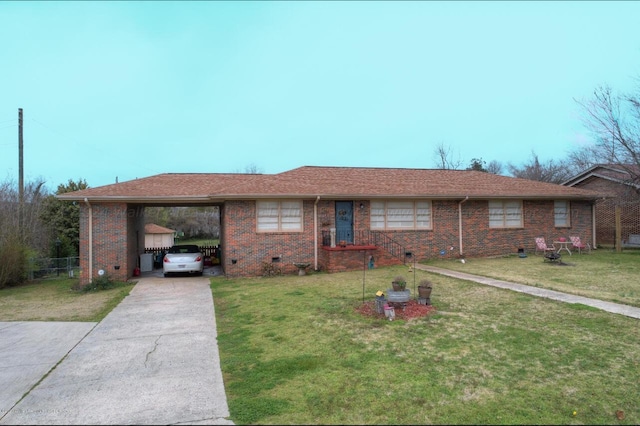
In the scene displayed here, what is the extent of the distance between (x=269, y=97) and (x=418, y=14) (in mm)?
14980

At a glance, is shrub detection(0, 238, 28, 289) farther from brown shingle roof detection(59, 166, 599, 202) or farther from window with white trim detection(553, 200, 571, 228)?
window with white trim detection(553, 200, 571, 228)

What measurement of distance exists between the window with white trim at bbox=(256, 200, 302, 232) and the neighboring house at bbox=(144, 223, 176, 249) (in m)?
17.9

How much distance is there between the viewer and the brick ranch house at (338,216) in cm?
1349

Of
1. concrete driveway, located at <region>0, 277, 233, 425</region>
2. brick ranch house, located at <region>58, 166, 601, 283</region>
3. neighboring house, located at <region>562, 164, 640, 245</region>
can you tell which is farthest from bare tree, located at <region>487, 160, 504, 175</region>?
concrete driveway, located at <region>0, 277, 233, 425</region>

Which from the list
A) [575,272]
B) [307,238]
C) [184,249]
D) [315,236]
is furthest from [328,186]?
[575,272]

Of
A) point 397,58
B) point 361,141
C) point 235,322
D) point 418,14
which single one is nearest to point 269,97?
point 397,58

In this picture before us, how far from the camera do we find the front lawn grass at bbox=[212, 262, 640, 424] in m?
3.65

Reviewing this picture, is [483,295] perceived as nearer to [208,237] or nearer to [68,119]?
[68,119]

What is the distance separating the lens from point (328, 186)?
1494 cm

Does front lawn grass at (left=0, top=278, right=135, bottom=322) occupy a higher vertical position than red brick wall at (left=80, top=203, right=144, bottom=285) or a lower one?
lower

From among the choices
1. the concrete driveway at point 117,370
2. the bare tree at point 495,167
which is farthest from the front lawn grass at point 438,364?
the bare tree at point 495,167

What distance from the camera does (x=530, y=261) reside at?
46.8ft

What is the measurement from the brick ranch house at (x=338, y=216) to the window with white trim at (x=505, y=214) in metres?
0.04

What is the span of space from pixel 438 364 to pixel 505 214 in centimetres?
1358
